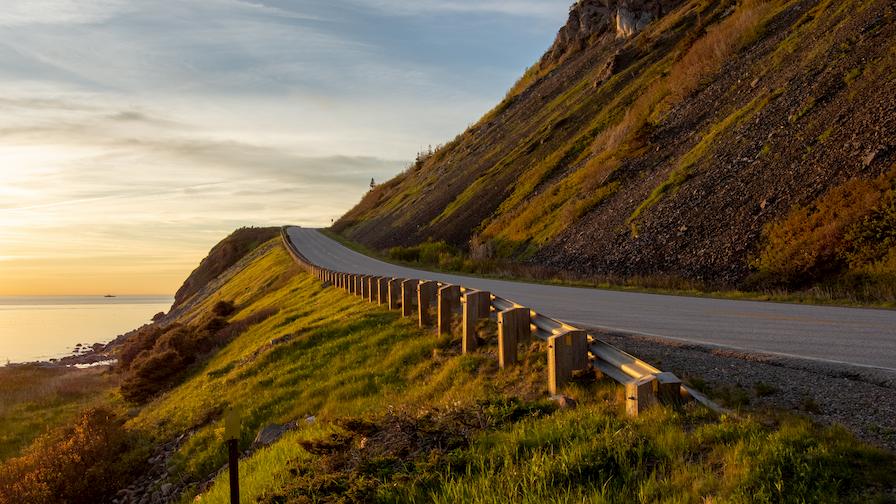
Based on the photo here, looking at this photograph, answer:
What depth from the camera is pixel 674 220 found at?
21875 millimetres

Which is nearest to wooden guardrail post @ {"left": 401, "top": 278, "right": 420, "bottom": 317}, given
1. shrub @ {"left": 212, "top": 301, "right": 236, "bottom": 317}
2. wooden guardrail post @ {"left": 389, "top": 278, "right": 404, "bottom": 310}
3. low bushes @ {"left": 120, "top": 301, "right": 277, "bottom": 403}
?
wooden guardrail post @ {"left": 389, "top": 278, "right": 404, "bottom": 310}

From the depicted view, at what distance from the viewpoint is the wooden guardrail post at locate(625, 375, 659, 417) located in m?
5.57

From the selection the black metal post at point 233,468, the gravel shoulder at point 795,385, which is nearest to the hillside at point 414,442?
the gravel shoulder at point 795,385

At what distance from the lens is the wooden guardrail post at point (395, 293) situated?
15.6 meters

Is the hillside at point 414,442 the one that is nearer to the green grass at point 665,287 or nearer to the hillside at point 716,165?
the green grass at point 665,287

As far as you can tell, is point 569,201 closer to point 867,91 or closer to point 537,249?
point 537,249

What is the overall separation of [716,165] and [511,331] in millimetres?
18385

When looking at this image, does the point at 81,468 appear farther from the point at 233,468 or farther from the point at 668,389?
the point at 668,389

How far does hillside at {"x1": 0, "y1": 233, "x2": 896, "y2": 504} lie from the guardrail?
21 cm

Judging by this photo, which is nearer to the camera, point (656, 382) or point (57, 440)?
point (656, 382)

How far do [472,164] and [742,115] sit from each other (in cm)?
3676

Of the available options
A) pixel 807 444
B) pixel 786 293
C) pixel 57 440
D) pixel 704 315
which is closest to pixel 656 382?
pixel 807 444

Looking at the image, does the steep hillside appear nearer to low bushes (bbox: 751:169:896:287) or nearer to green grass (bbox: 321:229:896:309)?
green grass (bbox: 321:229:896:309)

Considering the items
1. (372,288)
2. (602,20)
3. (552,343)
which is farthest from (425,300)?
(602,20)
